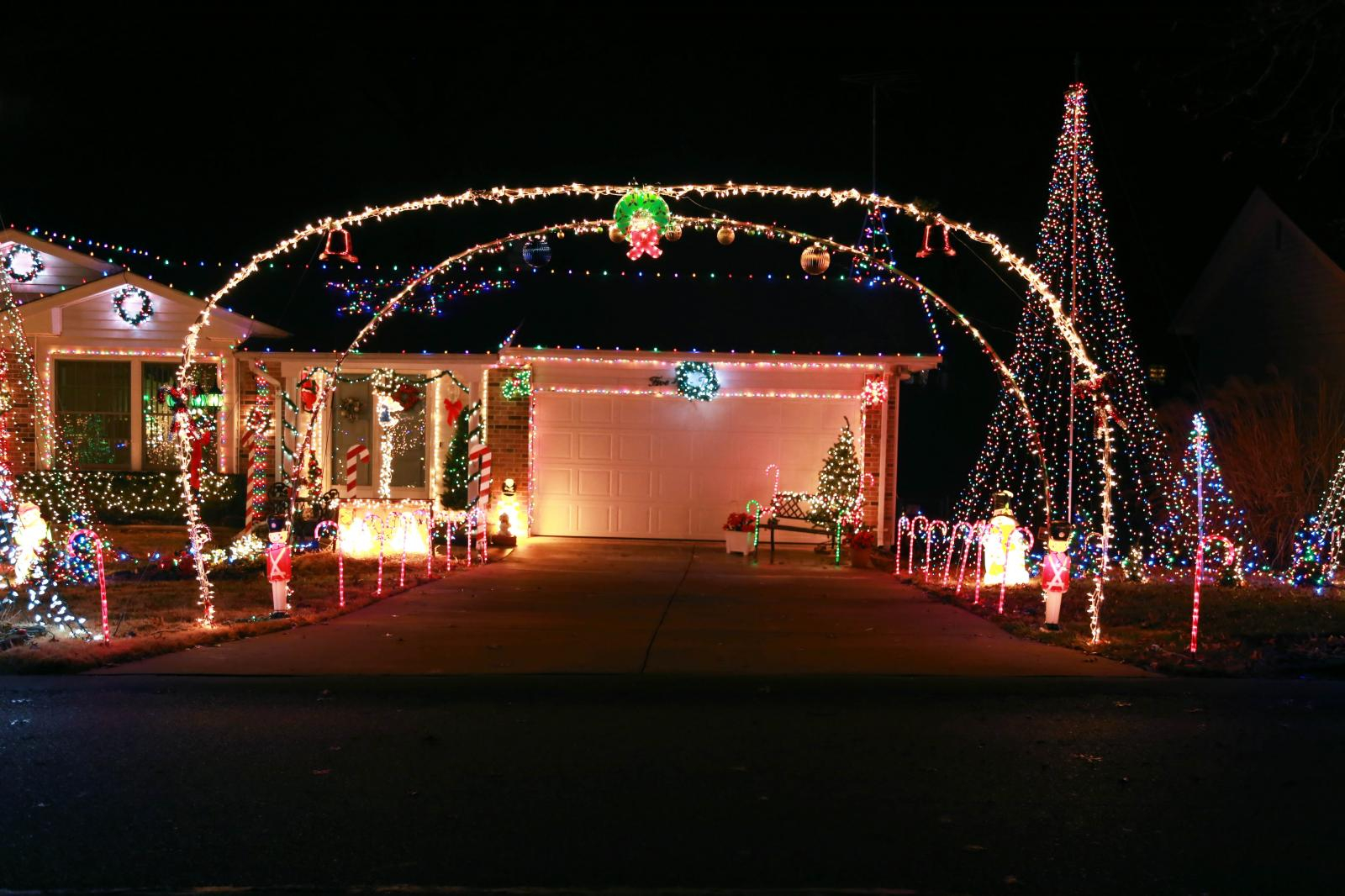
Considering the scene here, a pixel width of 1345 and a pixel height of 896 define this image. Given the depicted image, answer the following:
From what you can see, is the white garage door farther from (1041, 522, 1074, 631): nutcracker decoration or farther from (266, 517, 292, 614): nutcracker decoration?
(266, 517, 292, 614): nutcracker decoration

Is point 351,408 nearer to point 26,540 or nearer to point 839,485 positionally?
point 26,540

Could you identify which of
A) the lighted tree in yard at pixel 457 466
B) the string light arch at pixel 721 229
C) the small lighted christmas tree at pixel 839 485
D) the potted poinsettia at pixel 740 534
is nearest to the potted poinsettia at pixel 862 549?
the small lighted christmas tree at pixel 839 485

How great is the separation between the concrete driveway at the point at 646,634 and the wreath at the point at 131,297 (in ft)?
22.0

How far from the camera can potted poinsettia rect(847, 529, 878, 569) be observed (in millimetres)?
15281

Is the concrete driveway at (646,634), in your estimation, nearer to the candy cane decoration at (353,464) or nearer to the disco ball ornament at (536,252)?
the candy cane decoration at (353,464)

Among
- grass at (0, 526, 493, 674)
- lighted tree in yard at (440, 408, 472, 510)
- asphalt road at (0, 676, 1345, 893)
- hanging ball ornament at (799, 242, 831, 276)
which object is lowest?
asphalt road at (0, 676, 1345, 893)

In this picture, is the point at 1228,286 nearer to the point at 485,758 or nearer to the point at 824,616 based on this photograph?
the point at 824,616

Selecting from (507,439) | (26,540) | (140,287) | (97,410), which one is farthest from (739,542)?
(97,410)

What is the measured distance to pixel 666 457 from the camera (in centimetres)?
1741

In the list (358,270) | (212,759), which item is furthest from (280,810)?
(358,270)

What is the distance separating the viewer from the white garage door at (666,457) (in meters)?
17.2

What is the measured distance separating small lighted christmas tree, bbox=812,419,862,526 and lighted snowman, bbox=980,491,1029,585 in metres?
2.85

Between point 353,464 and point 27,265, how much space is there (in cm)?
569

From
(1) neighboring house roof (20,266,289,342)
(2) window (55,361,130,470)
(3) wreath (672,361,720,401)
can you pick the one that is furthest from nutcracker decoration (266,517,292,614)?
(2) window (55,361,130,470)
